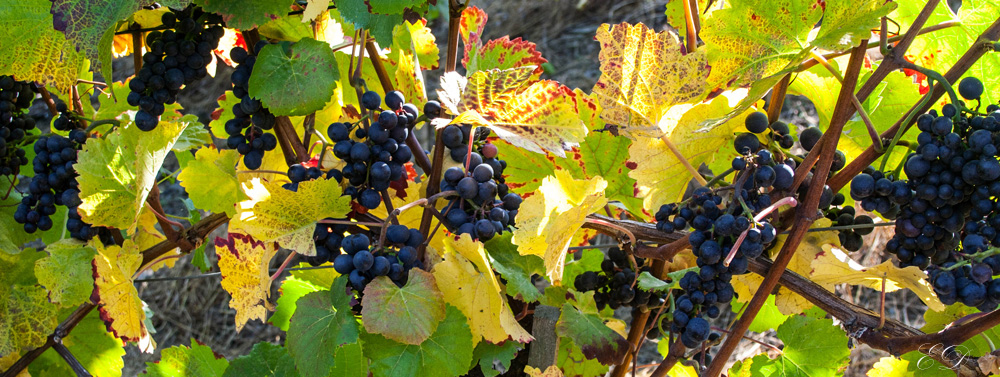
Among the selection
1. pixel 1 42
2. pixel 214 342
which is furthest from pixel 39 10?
pixel 214 342

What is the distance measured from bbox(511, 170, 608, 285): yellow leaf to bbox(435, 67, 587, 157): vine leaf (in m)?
0.04

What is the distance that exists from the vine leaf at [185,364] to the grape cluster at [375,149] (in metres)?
0.31

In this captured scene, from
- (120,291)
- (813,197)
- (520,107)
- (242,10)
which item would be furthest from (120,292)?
(813,197)

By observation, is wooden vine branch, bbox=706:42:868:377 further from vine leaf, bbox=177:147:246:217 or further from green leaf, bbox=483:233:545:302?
vine leaf, bbox=177:147:246:217

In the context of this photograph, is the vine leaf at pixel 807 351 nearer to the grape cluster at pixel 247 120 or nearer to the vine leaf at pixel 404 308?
the vine leaf at pixel 404 308

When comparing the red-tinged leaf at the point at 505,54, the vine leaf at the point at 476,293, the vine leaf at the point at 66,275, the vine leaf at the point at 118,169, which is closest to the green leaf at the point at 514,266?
the vine leaf at the point at 476,293

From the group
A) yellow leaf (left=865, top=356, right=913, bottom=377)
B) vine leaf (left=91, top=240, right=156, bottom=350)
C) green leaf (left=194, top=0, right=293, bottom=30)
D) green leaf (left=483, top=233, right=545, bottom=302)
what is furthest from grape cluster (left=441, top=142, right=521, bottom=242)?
yellow leaf (left=865, top=356, right=913, bottom=377)

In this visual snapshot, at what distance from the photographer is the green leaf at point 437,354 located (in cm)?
60

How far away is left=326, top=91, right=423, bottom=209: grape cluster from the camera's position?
0.59 metres

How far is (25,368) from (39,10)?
46 centimetres

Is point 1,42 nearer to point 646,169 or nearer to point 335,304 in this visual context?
point 335,304

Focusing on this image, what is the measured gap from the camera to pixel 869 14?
0.50 m

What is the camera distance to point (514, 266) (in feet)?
2.07

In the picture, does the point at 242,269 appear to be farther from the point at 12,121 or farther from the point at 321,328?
the point at 12,121
